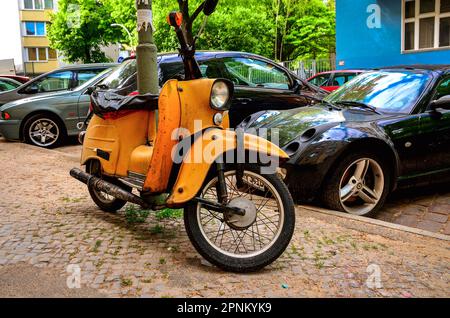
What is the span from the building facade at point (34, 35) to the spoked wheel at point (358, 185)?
53.3 meters

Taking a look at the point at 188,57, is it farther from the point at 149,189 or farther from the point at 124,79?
the point at 124,79

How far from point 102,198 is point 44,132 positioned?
5820mm

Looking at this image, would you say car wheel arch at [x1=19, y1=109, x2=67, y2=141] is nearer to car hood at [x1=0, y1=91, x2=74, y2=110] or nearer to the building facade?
car hood at [x1=0, y1=91, x2=74, y2=110]

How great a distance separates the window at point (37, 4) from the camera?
53.5 m

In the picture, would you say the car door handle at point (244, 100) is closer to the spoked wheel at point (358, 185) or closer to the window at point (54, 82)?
the spoked wheel at point (358, 185)

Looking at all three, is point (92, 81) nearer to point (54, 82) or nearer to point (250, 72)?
point (54, 82)

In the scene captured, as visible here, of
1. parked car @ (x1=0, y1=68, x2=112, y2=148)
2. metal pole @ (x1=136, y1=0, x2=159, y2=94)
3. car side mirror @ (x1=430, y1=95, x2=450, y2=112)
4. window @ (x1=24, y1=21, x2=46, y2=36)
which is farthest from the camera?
window @ (x1=24, y1=21, x2=46, y2=36)

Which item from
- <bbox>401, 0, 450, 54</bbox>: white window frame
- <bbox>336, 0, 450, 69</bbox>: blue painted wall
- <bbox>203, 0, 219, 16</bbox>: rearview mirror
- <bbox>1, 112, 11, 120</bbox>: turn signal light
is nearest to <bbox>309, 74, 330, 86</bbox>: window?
<bbox>336, 0, 450, 69</bbox>: blue painted wall

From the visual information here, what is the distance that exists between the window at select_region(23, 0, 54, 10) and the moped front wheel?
56.8 metres

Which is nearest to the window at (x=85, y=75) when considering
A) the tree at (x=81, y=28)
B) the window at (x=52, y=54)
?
the tree at (x=81, y=28)

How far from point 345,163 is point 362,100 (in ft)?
4.48

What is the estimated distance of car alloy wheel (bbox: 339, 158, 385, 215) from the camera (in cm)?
502

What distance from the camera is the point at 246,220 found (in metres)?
3.43

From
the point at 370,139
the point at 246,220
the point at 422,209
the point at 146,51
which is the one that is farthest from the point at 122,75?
the point at 246,220
